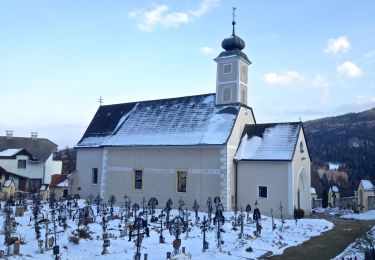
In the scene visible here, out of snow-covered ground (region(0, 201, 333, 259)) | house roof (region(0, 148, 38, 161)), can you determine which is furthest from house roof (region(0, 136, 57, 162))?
snow-covered ground (region(0, 201, 333, 259))

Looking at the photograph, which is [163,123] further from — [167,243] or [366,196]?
[366,196]

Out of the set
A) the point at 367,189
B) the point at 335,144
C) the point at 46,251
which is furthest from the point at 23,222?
the point at 335,144

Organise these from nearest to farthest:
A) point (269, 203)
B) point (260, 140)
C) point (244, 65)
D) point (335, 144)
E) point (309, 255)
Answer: point (309, 255), point (269, 203), point (260, 140), point (244, 65), point (335, 144)

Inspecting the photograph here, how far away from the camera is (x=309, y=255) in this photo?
51.8 feet

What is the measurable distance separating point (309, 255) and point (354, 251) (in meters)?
1.70

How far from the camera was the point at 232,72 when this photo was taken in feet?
103

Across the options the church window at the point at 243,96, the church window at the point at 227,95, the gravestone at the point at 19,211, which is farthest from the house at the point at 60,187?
the church window at the point at 243,96

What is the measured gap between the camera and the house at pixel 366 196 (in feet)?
122

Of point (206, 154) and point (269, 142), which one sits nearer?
point (269, 142)

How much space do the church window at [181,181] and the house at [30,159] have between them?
2371 cm

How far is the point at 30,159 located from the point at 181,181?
27.2 metres

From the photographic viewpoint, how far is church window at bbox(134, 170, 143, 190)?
1254 inches

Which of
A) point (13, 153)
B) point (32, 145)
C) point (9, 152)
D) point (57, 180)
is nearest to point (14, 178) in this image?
point (13, 153)

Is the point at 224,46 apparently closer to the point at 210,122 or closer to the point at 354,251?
the point at 210,122
